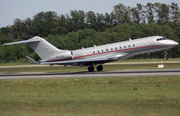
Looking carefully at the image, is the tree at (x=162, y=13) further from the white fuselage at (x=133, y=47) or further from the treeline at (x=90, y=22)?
the white fuselage at (x=133, y=47)

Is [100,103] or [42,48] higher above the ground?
[42,48]

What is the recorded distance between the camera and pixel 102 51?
3619cm

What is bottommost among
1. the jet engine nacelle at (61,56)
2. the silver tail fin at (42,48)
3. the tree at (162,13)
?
the jet engine nacelle at (61,56)

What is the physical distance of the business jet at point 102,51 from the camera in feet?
112

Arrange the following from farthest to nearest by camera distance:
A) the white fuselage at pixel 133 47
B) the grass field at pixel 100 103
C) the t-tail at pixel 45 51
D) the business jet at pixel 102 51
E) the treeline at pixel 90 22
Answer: the treeline at pixel 90 22, the t-tail at pixel 45 51, the business jet at pixel 102 51, the white fuselage at pixel 133 47, the grass field at pixel 100 103

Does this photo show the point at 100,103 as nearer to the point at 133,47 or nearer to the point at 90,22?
the point at 133,47

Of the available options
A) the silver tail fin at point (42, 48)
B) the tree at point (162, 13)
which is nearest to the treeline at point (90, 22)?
the tree at point (162, 13)

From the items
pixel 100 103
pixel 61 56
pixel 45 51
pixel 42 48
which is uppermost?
pixel 42 48

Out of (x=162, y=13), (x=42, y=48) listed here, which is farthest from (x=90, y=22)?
(x=42, y=48)

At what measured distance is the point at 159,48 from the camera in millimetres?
34062

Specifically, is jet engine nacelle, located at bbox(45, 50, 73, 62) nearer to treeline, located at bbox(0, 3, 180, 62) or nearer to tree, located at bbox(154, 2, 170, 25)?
treeline, located at bbox(0, 3, 180, 62)

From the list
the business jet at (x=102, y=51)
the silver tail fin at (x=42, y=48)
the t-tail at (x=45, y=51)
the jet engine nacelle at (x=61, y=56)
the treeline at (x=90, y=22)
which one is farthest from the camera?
the treeline at (x=90, y=22)

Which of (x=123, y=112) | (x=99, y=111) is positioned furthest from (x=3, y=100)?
(x=123, y=112)

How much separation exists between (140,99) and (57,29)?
123734 mm
